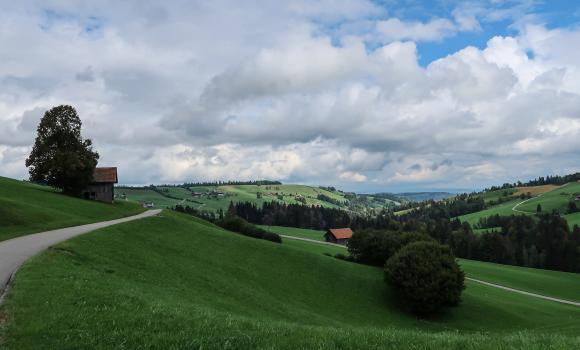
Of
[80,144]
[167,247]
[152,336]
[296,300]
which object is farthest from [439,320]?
[80,144]

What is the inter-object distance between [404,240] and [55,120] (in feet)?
245

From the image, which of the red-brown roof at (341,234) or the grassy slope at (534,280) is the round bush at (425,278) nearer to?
the grassy slope at (534,280)

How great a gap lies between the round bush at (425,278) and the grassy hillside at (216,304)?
89.8 inches

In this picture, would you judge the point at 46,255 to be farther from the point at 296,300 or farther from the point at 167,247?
the point at 296,300

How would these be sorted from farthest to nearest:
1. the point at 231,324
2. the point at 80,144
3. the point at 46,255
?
the point at 80,144
the point at 46,255
the point at 231,324

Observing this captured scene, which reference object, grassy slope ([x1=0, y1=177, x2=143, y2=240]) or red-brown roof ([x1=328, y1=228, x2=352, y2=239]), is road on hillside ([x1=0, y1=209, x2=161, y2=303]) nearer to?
grassy slope ([x1=0, y1=177, x2=143, y2=240])

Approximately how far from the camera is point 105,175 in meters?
96.9

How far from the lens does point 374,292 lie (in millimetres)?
61562

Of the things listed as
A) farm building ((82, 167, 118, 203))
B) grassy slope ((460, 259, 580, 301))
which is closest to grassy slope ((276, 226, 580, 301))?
grassy slope ((460, 259, 580, 301))

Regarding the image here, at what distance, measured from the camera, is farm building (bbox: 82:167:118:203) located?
93375mm

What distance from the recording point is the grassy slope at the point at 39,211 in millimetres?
47094

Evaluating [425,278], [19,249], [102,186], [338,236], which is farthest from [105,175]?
[338,236]

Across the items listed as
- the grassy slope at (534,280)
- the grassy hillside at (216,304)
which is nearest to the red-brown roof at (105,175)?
the grassy hillside at (216,304)

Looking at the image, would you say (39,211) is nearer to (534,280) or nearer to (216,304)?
(216,304)
